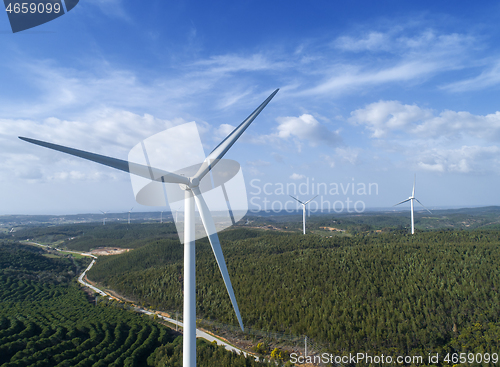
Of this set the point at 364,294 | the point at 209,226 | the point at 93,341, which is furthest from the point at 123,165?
the point at 364,294

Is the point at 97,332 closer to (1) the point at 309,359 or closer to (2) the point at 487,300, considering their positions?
(1) the point at 309,359

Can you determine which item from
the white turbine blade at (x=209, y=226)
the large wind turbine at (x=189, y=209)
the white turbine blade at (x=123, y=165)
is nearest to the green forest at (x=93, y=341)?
the large wind turbine at (x=189, y=209)

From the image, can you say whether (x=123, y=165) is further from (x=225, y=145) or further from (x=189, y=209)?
(x=225, y=145)

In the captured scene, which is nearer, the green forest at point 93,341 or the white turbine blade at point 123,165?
the white turbine blade at point 123,165

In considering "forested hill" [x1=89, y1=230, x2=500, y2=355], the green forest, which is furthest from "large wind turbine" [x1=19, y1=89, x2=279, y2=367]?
"forested hill" [x1=89, y1=230, x2=500, y2=355]

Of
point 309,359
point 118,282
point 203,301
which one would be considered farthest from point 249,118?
point 118,282

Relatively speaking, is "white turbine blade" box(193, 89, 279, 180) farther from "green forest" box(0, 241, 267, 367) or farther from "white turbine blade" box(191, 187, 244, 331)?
"green forest" box(0, 241, 267, 367)

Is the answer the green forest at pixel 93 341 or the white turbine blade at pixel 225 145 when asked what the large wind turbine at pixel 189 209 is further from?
the green forest at pixel 93 341
